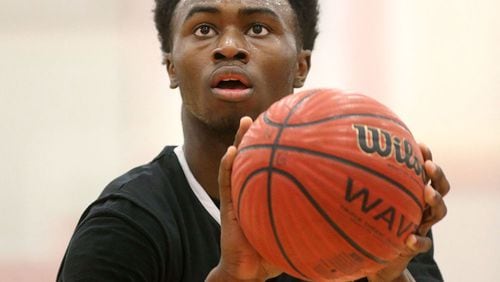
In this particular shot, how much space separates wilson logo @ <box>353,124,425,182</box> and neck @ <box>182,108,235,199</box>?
633mm

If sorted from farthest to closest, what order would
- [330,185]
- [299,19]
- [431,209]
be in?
1. [299,19]
2. [431,209]
3. [330,185]

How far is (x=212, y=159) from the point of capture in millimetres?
2088

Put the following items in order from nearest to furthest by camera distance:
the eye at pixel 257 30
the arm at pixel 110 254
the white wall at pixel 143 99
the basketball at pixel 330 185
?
the basketball at pixel 330 185 < the arm at pixel 110 254 < the eye at pixel 257 30 < the white wall at pixel 143 99

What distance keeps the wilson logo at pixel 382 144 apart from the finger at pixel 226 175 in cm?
24

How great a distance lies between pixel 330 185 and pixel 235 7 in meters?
0.74

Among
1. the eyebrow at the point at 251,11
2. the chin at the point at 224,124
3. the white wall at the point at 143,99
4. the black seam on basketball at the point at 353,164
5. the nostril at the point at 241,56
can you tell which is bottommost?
the white wall at the point at 143,99

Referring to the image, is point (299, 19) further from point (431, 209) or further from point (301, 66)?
point (431, 209)

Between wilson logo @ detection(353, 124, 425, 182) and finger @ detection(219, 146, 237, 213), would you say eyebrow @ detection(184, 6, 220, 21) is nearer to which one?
finger @ detection(219, 146, 237, 213)

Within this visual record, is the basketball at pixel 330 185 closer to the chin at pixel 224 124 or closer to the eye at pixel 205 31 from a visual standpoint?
the chin at pixel 224 124

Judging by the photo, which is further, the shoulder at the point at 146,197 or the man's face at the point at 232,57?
the man's face at the point at 232,57

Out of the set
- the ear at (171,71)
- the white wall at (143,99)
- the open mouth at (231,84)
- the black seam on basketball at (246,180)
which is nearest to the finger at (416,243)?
the black seam on basketball at (246,180)

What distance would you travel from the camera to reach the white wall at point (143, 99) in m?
3.23

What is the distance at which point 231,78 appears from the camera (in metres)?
1.96

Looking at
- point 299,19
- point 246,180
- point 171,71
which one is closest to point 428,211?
point 246,180
